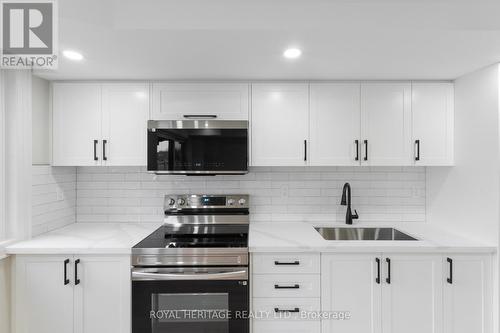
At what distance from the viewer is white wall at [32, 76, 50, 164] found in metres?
2.30

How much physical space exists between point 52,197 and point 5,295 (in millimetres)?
750

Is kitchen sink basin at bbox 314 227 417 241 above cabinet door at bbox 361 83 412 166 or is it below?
below

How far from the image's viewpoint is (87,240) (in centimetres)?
217

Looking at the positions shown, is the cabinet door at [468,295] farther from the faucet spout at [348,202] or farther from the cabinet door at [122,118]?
the cabinet door at [122,118]

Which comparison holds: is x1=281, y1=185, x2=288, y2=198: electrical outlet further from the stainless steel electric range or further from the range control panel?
the stainless steel electric range

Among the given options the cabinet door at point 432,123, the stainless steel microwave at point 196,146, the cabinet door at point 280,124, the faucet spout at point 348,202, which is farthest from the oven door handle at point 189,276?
the cabinet door at point 432,123

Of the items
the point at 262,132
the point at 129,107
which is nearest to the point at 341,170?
the point at 262,132

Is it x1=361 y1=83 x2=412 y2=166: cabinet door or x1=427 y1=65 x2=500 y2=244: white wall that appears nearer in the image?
x1=427 y1=65 x2=500 y2=244: white wall

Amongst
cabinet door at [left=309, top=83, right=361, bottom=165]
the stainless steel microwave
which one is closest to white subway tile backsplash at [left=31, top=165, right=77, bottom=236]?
the stainless steel microwave

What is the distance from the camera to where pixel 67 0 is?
4.73 ft

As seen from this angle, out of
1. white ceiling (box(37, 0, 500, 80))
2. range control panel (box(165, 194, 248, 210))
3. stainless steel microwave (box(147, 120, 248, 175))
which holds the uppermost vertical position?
white ceiling (box(37, 0, 500, 80))

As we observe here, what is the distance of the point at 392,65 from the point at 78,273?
2534 mm

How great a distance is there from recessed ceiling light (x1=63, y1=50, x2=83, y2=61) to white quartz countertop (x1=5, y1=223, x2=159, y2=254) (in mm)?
1228

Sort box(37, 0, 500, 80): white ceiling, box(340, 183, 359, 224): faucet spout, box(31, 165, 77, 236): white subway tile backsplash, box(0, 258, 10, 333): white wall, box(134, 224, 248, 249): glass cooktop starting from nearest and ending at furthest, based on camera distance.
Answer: box(37, 0, 500, 80): white ceiling
box(0, 258, 10, 333): white wall
box(134, 224, 248, 249): glass cooktop
box(31, 165, 77, 236): white subway tile backsplash
box(340, 183, 359, 224): faucet spout
